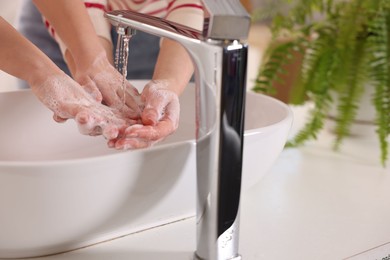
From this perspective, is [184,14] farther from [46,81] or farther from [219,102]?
[219,102]

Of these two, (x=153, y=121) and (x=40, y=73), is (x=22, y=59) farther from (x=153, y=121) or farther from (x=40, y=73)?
(x=153, y=121)

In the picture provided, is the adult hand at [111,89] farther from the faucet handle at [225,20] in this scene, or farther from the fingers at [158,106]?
the faucet handle at [225,20]

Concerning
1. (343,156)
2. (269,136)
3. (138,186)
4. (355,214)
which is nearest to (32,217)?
(138,186)

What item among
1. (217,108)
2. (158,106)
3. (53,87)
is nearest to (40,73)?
(53,87)

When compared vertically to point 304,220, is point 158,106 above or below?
above

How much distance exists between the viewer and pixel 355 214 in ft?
2.50

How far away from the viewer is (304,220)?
739 millimetres

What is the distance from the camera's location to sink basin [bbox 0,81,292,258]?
552mm

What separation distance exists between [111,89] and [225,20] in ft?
0.92

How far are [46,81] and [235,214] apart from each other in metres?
0.26

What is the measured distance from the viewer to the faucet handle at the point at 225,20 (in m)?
0.50

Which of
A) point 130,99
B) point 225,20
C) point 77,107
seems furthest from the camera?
point 130,99

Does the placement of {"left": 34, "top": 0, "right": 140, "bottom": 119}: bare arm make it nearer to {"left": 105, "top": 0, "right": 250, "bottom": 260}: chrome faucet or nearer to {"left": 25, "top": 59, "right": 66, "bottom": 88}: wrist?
{"left": 25, "top": 59, "right": 66, "bottom": 88}: wrist

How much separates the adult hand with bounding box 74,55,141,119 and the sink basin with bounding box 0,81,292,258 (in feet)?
0.39
